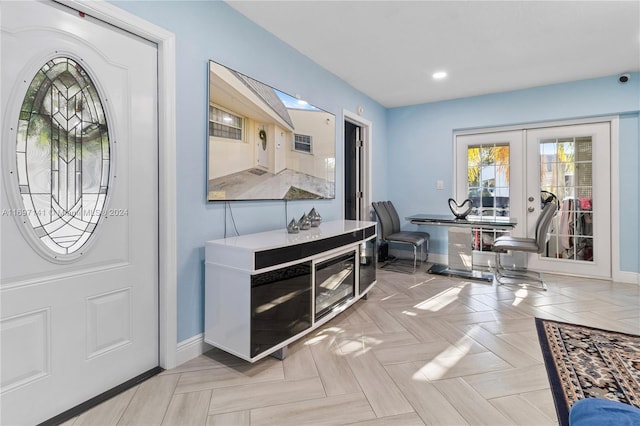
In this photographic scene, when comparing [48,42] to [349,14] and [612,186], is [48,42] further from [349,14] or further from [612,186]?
[612,186]

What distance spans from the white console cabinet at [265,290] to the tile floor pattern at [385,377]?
176 millimetres

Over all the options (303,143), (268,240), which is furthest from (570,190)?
(268,240)

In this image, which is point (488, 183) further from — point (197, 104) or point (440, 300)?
point (197, 104)

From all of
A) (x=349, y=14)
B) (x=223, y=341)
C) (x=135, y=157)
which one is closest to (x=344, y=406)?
(x=223, y=341)

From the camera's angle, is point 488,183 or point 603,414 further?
point 488,183

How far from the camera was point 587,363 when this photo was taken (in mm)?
1929

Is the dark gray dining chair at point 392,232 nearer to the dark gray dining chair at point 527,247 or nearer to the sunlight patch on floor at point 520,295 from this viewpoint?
the dark gray dining chair at point 527,247

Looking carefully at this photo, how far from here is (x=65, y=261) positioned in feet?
4.82

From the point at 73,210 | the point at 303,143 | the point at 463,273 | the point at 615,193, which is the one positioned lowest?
the point at 463,273

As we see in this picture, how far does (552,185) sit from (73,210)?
512 centimetres

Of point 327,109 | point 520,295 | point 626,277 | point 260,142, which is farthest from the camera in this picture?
point 626,277

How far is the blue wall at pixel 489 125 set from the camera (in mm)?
3617

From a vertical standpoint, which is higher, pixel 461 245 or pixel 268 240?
pixel 268 240

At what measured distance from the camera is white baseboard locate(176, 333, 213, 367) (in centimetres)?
193
